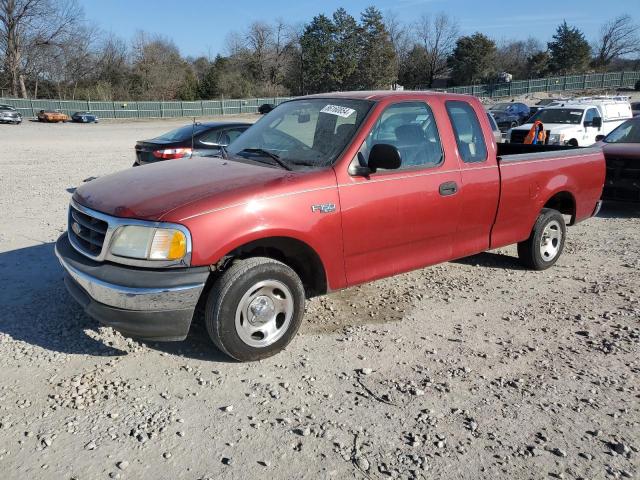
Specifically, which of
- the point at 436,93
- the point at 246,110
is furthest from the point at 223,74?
the point at 436,93

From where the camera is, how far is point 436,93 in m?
4.98

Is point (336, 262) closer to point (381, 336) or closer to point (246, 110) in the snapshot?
point (381, 336)

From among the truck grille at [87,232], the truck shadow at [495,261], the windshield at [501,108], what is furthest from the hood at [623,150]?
the windshield at [501,108]

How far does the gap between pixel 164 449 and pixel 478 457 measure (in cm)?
169

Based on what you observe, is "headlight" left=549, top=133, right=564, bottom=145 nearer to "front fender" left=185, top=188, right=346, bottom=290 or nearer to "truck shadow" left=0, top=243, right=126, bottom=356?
"front fender" left=185, top=188, right=346, bottom=290

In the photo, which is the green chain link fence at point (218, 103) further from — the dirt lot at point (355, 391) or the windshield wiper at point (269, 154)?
the windshield wiper at point (269, 154)

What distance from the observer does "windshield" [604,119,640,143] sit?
32.5 ft

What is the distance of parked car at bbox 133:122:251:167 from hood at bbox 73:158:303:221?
581cm

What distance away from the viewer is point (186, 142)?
405 inches

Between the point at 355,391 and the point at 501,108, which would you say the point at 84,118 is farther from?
the point at 355,391

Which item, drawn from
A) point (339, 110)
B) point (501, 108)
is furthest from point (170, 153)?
point (501, 108)

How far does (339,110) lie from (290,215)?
127cm

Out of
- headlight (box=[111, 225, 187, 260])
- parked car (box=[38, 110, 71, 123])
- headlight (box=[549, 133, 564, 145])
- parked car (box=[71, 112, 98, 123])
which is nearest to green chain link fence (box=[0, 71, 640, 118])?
parked car (box=[38, 110, 71, 123])

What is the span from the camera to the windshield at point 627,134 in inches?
390
